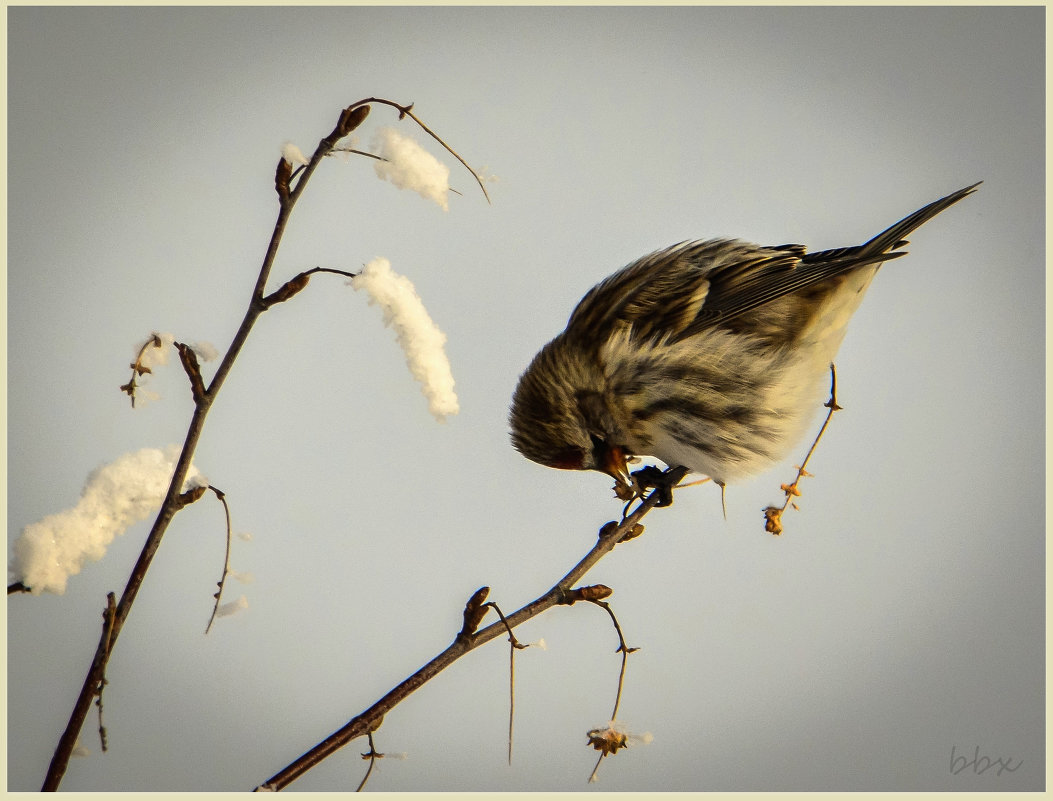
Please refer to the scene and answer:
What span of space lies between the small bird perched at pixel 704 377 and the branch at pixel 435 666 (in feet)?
0.89

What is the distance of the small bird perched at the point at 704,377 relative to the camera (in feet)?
3.15

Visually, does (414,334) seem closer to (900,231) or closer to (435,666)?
(435,666)

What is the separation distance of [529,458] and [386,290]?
0.44 m

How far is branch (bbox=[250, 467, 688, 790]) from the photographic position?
1.89 ft

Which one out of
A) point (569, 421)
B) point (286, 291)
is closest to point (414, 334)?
point (286, 291)

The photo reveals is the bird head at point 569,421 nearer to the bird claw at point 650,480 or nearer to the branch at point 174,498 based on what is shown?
the bird claw at point 650,480

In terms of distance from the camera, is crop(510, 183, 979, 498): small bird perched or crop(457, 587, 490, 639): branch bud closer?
crop(457, 587, 490, 639): branch bud

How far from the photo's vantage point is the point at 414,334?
56 cm

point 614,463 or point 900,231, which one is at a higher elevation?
point 900,231

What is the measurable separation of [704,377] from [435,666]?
19.7 inches

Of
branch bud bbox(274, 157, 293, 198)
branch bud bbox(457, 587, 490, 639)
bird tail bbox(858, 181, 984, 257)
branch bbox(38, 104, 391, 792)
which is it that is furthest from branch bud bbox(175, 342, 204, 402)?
bird tail bbox(858, 181, 984, 257)

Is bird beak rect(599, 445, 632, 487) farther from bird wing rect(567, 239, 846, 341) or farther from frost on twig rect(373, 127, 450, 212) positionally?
frost on twig rect(373, 127, 450, 212)

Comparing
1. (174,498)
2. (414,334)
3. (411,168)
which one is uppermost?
(411,168)

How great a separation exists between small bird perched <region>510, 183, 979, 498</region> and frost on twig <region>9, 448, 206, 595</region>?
0.43m
